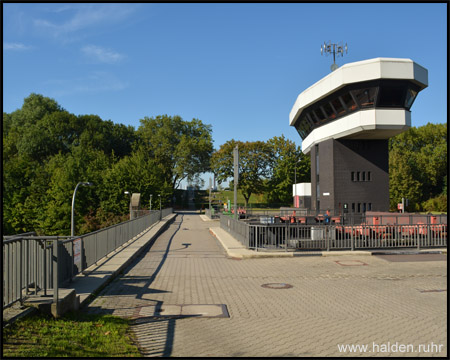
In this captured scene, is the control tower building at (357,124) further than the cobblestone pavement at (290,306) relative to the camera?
Yes

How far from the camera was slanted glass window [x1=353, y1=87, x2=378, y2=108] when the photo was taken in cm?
3459

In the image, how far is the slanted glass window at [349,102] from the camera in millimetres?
36562

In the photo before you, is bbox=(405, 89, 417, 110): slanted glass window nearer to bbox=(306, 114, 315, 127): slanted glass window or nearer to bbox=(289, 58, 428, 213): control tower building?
bbox=(289, 58, 428, 213): control tower building

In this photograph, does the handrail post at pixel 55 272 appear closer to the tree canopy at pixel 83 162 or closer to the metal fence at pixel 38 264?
the metal fence at pixel 38 264

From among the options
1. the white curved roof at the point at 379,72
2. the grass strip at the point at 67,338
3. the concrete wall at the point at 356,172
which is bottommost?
the grass strip at the point at 67,338

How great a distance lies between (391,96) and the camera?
34719mm

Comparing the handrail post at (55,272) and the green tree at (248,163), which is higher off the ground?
the green tree at (248,163)

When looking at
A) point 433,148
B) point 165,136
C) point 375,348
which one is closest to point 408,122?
point 375,348

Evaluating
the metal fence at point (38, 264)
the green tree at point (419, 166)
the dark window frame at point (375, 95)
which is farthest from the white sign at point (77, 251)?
the green tree at point (419, 166)

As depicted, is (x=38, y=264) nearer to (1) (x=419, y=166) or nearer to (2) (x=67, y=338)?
(2) (x=67, y=338)

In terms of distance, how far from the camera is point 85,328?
22.9 feet

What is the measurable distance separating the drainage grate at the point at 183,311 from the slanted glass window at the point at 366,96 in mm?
29756

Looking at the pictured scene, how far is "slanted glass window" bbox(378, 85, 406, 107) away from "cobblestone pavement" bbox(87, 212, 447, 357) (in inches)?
836

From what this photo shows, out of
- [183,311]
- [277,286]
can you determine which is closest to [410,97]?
[277,286]
